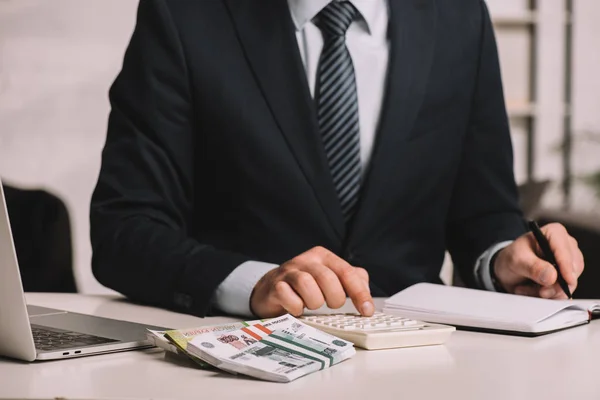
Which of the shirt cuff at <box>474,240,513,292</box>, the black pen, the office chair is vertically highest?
the black pen

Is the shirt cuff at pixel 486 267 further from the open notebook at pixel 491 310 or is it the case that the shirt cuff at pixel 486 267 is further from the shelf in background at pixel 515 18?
the shelf in background at pixel 515 18

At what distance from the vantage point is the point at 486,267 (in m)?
1.68

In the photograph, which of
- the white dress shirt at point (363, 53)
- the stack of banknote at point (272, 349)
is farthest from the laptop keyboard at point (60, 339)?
the white dress shirt at point (363, 53)

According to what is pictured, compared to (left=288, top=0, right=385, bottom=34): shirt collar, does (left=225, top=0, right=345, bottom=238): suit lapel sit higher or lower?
lower

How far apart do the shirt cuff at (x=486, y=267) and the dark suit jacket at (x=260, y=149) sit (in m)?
0.06

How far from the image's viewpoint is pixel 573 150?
525 cm

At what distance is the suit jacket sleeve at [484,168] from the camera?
1.89m

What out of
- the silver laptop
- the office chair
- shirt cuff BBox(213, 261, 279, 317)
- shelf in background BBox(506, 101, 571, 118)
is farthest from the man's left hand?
shelf in background BBox(506, 101, 571, 118)

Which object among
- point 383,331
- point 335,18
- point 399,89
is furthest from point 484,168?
point 383,331

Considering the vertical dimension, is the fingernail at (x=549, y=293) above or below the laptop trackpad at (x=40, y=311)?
below

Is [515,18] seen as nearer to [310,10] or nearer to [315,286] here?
[310,10]

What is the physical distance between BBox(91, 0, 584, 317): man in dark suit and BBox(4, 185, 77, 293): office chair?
1.21 m

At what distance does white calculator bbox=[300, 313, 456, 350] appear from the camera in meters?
1.10

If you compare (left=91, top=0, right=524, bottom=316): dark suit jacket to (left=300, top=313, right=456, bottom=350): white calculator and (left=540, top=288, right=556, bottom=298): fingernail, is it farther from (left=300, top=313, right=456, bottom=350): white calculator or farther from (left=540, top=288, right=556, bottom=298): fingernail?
(left=300, top=313, right=456, bottom=350): white calculator
